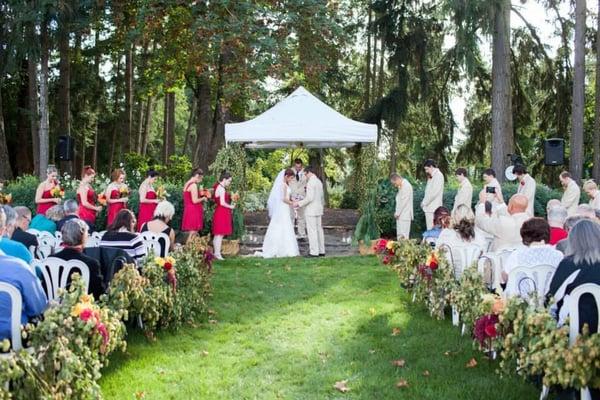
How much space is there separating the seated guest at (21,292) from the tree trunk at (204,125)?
14274 millimetres

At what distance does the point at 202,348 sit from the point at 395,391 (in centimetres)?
183

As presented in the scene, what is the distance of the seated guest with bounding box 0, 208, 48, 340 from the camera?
11.4 feet

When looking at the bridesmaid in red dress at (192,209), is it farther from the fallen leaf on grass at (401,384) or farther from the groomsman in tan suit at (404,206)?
the fallen leaf on grass at (401,384)

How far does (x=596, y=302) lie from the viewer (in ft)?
11.5

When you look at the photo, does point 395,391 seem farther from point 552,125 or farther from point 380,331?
point 552,125

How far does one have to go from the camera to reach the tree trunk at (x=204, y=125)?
1833 cm

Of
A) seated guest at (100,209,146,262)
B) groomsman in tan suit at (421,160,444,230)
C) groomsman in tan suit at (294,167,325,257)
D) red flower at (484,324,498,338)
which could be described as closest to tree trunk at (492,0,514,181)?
groomsman in tan suit at (421,160,444,230)

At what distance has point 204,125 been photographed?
18719 mm

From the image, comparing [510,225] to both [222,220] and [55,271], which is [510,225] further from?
[222,220]

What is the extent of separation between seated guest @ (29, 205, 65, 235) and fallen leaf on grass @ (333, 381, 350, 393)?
4.05 metres

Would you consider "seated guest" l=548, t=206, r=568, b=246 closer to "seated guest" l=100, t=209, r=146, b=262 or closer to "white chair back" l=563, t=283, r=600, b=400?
"white chair back" l=563, t=283, r=600, b=400

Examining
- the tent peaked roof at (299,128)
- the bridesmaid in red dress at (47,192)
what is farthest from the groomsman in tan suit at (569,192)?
the bridesmaid in red dress at (47,192)

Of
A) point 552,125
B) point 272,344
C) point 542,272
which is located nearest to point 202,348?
point 272,344

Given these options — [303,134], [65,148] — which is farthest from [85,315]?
[65,148]
